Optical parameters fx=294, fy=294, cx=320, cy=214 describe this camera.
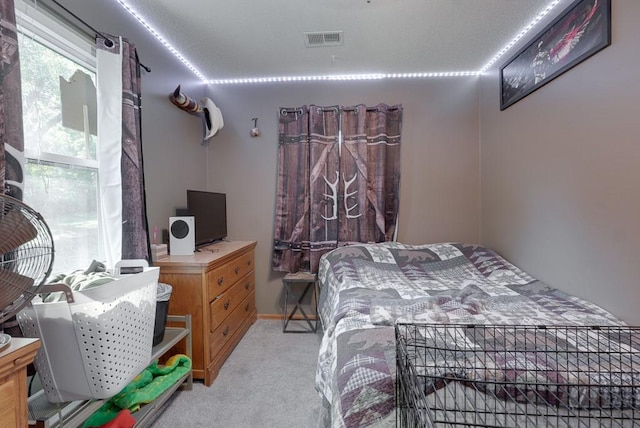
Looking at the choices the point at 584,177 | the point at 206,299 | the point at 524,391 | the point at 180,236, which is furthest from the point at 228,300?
the point at 584,177

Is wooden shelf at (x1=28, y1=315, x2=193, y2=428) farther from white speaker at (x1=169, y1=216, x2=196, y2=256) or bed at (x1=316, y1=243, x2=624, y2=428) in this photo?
bed at (x1=316, y1=243, x2=624, y2=428)

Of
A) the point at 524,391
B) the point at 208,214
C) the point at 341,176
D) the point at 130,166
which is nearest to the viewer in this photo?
the point at 524,391

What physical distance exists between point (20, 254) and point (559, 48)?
2810 millimetres

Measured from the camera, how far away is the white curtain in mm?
1647

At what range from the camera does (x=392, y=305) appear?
148 centimetres

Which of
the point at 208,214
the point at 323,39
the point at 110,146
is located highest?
the point at 323,39

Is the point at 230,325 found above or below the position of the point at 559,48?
below

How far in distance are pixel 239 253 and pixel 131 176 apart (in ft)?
3.50

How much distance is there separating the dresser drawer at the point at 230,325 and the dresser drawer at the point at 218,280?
0.86 ft

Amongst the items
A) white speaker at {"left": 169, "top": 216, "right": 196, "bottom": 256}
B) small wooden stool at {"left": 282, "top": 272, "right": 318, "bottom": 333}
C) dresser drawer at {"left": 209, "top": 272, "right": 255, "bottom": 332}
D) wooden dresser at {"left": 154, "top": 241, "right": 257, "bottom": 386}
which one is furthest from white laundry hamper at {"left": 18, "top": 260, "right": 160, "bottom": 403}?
small wooden stool at {"left": 282, "top": 272, "right": 318, "bottom": 333}

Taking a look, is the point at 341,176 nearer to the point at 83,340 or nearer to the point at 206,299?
the point at 206,299

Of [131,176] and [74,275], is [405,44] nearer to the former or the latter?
[131,176]

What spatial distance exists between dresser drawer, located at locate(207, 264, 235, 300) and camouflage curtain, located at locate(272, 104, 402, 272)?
28.8 inches

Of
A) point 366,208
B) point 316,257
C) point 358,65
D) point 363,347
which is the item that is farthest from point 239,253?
point 358,65
